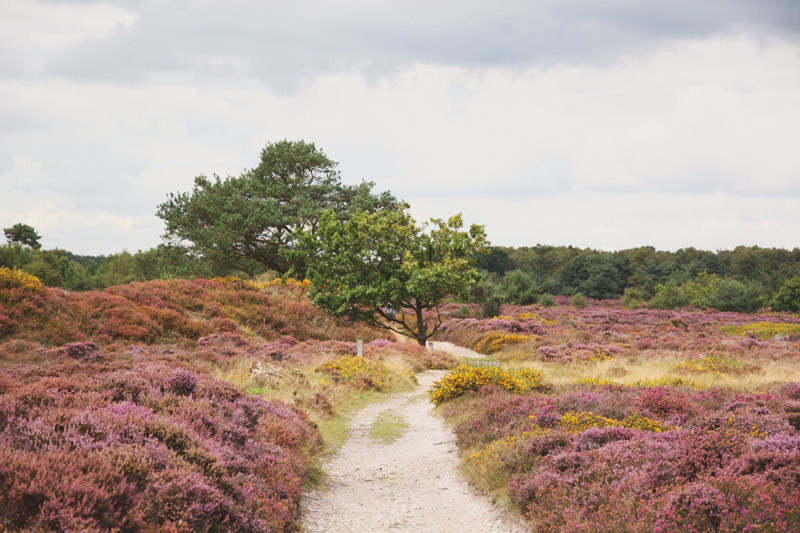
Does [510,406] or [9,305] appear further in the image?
[9,305]

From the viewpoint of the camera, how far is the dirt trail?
6.35m

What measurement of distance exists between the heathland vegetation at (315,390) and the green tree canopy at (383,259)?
0.33ft

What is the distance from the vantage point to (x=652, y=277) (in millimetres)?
83250

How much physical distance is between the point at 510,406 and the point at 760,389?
657cm

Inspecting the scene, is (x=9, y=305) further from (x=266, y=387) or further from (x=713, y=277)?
(x=713, y=277)

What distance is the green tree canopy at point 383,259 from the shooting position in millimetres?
21109

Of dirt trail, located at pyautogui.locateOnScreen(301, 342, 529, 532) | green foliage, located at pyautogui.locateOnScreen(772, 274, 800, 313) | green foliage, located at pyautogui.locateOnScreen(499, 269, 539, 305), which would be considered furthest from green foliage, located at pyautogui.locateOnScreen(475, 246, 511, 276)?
dirt trail, located at pyautogui.locateOnScreen(301, 342, 529, 532)

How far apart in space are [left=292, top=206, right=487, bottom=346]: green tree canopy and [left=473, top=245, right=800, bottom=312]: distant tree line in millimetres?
13999

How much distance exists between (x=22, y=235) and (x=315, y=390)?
68.4 m

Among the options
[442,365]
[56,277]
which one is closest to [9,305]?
[442,365]

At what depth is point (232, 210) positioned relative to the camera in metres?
33.0

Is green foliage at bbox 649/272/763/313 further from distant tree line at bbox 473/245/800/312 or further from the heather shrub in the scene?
the heather shrub

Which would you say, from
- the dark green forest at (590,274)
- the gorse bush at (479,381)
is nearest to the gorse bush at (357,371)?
the gorse bush at (479,381)

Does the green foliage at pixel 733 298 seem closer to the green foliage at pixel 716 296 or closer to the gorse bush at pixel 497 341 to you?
the green foliage at pixel 716 296
